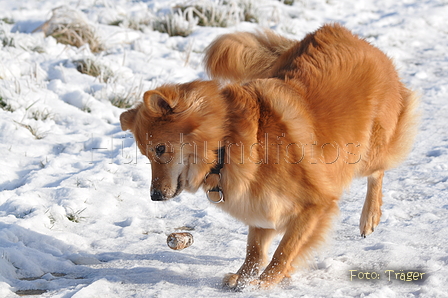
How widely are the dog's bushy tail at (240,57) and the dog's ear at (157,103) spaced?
116cm

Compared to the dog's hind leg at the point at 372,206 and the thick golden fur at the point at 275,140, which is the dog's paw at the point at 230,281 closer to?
the thick golden fur at the point at 275,140

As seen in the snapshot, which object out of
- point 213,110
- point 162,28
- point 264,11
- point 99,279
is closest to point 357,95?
point 213,110

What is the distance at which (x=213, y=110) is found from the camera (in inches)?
103

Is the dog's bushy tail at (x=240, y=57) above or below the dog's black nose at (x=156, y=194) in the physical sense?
above

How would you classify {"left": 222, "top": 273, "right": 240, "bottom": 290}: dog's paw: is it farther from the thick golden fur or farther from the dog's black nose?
the dog's black nose

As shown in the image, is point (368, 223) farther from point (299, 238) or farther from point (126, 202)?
point (126, 202)

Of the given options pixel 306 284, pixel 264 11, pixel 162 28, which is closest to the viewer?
pixel 306 284

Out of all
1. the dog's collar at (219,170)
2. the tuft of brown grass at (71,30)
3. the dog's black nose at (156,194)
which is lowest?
the tuft of brown grass at (71,30)

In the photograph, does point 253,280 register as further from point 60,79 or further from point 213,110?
point 60,79

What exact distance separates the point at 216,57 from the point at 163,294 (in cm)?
183

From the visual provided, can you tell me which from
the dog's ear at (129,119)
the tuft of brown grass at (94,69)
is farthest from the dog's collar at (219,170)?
the tuft of brown grass at (94,69)

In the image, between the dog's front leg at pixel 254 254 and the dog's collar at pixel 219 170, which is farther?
the dog's front leg at pixel 254 254

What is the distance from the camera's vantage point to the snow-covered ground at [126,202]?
9.11ft

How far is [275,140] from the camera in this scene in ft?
8.60
